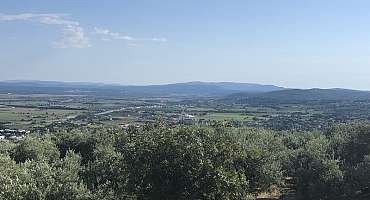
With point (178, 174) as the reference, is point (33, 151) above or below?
below

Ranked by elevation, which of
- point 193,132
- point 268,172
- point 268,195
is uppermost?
point 193,132

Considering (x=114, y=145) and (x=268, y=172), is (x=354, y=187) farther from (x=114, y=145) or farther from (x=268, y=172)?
(x=114, y=145)

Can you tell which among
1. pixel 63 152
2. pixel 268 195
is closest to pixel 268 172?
pixel 268 195

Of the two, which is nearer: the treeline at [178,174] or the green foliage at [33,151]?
the treeline at [178,174]

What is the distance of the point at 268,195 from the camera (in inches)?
1960

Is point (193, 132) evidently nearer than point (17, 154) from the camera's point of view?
Yes

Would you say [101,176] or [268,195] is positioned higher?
[101,176]

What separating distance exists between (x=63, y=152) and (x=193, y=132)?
96.2 ft

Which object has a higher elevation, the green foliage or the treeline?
the treeline

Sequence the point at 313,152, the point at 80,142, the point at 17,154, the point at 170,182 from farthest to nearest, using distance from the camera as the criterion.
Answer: the point at 80,142
the point at 17,154
the point at 313,152
the point at 170,182

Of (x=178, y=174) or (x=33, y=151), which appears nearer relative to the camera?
(x=178, y=174)

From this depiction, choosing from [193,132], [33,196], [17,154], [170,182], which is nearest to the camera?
[33,196]

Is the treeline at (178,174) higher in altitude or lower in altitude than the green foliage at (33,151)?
higher

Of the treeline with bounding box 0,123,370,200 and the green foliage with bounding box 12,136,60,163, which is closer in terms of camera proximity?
the treeline with bounding box 0,123,370,200
